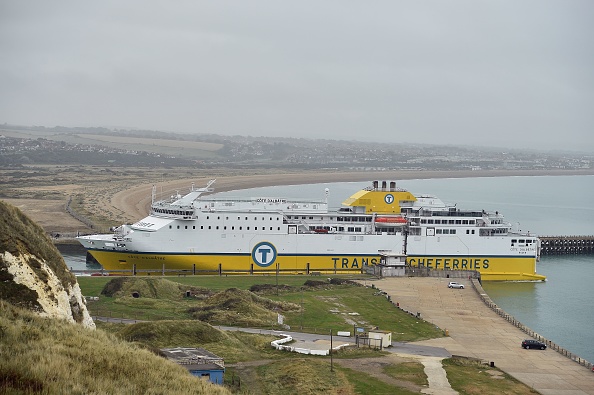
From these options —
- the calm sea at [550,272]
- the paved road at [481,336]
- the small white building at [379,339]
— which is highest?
the small white building at [379,339]

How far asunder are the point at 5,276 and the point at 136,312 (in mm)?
12623

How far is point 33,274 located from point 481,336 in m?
18.8

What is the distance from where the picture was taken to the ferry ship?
46.0 m

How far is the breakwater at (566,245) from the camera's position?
217 ft

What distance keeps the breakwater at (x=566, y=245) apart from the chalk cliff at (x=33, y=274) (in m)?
50.5

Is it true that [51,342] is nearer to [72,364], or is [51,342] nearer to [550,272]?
[72,364]

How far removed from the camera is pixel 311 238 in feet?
156

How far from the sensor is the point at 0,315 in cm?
1591

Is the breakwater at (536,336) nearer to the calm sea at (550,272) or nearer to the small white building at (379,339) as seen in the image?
the calm sea at (550,272)

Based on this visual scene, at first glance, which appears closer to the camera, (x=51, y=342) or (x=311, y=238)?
(x=51, y=342)

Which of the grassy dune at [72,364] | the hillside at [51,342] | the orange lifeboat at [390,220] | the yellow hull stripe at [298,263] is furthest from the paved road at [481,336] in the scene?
the hillside at [51,342]

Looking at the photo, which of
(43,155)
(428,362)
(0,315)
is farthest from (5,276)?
(43,155)

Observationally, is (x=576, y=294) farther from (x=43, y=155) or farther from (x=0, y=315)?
(x=43, y=155)

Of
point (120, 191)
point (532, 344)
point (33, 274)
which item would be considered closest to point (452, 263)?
point (532, 344)
